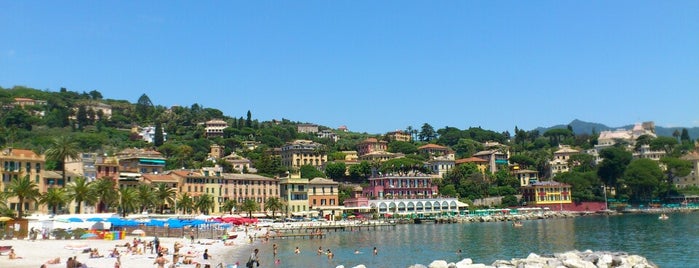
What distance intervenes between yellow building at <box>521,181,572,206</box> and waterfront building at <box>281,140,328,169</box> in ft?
153

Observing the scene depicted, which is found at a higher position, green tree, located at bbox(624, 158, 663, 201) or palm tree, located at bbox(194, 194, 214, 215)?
green tree, located at bbox(624, 158, 663, 201)

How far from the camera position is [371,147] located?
171 meters

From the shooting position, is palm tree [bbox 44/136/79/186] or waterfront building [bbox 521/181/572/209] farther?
waterfront building [bbox 521/181/572/209]

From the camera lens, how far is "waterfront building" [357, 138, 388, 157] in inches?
6718

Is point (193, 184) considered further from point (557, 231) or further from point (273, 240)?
point (557, 231)

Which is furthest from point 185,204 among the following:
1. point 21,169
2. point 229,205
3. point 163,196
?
point 21,169

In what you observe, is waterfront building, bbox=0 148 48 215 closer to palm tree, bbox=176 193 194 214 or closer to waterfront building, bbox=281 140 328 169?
palm tree, bbox=176 193 194 214

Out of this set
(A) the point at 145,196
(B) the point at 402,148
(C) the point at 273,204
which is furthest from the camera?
(B) the point at 402,148

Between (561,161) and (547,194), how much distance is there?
A: 125 feet

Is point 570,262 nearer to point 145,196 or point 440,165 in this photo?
point 145,196

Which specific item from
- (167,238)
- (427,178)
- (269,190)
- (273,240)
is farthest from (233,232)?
(427,178)

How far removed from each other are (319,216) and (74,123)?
107 metres

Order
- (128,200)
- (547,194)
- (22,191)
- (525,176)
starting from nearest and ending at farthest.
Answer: (22,191) → (128,200) → (547,194) → (525,176)

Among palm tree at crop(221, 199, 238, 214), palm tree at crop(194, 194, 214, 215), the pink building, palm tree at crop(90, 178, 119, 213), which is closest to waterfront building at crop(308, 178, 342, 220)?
the pink building
